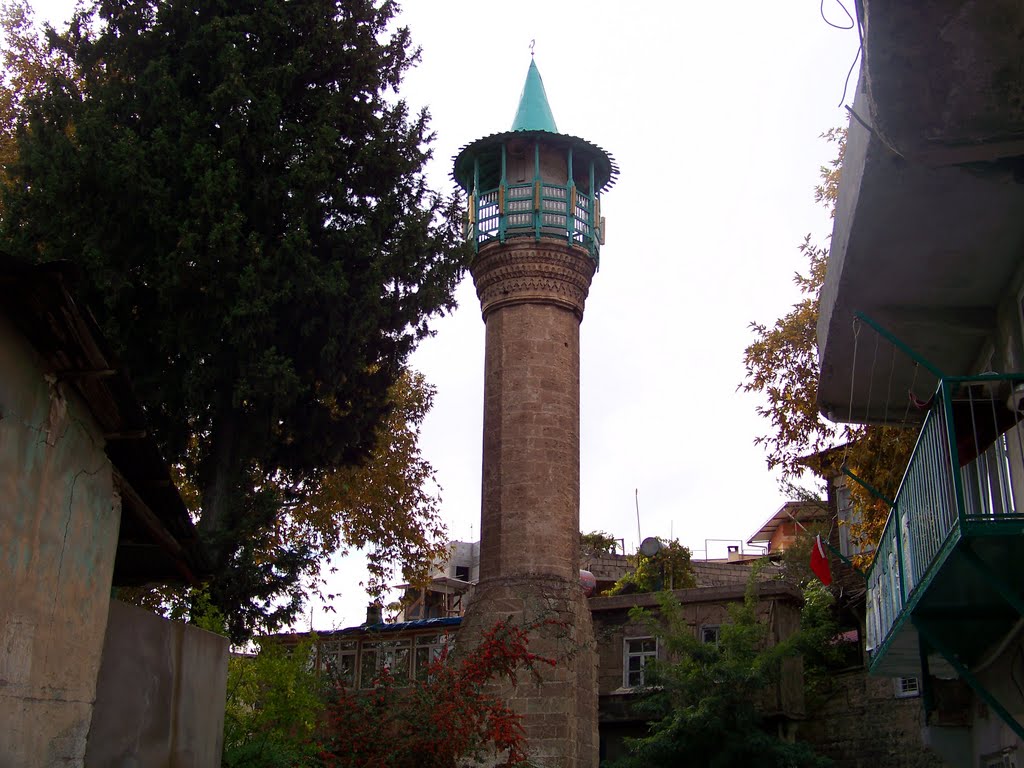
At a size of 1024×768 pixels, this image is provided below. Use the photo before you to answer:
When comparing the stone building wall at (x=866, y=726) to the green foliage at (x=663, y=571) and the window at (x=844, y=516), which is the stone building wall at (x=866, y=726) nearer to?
the green foliage at (x=663, y=571)

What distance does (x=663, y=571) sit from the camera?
103 ft

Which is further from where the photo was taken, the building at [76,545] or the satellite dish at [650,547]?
the satellite dish at [650,547]

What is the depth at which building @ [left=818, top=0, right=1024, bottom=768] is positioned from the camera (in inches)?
242

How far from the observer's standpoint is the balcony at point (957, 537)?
6535mm

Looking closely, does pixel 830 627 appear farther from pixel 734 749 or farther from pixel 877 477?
pixel 877 477

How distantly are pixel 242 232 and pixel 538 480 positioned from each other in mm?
9106

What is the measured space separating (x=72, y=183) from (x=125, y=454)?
7.45 meters

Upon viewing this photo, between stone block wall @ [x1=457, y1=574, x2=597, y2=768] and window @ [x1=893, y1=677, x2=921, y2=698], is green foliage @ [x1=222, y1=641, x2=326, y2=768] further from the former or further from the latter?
window @ [x1=893, y1=677, x2=921, y2=698]

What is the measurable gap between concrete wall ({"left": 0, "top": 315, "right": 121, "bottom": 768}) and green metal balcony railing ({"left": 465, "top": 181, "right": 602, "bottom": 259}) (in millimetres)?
16817

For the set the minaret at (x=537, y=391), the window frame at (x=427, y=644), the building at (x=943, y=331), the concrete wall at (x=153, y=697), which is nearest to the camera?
the building at (x=943, y=331)

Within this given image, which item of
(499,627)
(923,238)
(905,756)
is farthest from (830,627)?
(923,238)

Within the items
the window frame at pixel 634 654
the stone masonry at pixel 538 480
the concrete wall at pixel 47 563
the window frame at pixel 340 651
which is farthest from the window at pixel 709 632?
the concrete wall at pixel 47 563

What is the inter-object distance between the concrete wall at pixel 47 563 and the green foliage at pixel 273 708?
4.98m

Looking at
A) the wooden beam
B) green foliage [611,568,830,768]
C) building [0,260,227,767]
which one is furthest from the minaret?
building [0,260,227,767]
